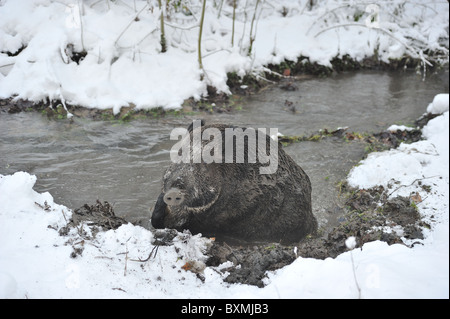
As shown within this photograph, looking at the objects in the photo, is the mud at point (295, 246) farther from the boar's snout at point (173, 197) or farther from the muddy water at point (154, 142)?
the muddy water at point (154, 142)

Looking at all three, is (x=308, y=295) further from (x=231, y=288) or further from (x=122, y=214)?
(x=122, y=214)

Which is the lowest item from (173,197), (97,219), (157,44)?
(97,219)

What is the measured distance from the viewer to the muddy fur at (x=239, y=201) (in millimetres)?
3715

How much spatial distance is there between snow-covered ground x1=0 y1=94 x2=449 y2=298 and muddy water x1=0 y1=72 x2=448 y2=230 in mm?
1225

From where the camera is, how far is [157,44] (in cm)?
893

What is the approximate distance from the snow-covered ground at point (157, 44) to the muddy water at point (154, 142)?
2.72 feet

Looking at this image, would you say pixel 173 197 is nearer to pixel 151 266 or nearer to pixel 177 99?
pixel 151 266

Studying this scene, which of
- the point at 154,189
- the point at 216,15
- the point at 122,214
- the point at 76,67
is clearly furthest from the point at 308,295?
the point at 216,15

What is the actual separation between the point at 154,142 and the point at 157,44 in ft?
11.0

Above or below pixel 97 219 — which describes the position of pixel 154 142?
below

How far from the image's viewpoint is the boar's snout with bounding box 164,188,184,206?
10.9ft
